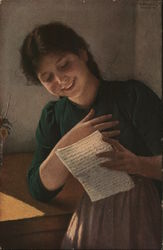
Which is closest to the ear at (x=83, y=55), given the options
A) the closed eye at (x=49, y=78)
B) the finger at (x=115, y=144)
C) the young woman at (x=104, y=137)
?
the young woman at (x=104, y=137)

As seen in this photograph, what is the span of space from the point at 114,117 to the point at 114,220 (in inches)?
12.2

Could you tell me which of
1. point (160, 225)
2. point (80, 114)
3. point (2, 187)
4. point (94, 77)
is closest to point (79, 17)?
point (94, 77)

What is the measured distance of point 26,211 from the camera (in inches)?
54.7

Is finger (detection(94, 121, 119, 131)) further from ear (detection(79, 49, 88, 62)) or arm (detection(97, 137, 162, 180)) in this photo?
ear (detection(79, 49, 88, 62))

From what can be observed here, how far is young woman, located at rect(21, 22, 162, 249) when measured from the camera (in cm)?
139

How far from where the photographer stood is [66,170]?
1.40 metres

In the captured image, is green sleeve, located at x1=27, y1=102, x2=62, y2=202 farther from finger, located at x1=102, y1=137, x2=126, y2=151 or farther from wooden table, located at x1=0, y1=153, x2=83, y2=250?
finger, located at x1=102, y1=137, x2=126, y2=151

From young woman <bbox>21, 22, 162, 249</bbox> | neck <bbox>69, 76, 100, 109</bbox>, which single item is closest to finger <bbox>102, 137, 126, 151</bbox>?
young woman <bbox>21, 22, 162, 249</bbox>

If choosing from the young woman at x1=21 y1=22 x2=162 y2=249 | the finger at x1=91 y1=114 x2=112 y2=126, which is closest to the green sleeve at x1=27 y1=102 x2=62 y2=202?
the young woman at x1=21 y1=22 x2=162 y2=249

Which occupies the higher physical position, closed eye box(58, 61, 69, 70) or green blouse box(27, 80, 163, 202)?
closed eye box(58, 61, 69, 70)

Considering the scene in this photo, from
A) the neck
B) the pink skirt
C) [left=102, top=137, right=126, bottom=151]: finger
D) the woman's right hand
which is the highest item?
the neck

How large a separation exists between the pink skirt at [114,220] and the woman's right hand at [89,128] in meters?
0.17

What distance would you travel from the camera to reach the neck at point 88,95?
140 centimetres

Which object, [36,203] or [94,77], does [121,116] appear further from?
[36,203]
